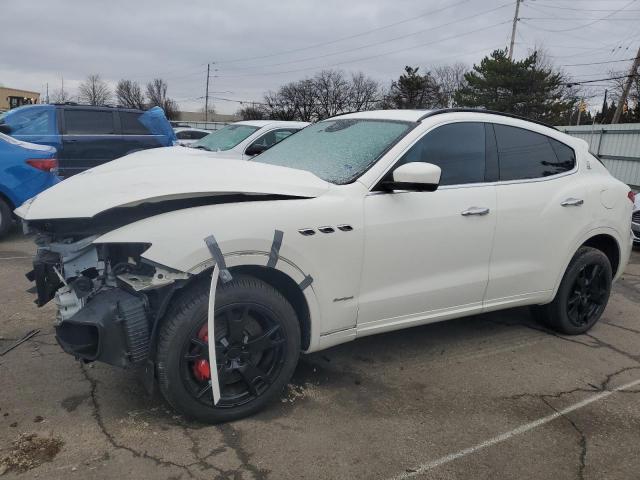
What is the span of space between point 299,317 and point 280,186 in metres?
0.79

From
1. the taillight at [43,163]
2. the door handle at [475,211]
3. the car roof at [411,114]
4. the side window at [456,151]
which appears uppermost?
the car roof at [411,114]

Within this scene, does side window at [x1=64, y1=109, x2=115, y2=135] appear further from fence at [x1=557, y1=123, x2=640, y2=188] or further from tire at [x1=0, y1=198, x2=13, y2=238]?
fence at [x1=557, y1=123, x2=640, y2=188]

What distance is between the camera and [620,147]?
15.5 meters

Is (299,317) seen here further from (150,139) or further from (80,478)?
(150,139)

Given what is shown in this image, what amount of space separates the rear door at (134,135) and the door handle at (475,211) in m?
8.32

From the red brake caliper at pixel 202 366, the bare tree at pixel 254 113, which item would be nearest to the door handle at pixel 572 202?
the red brake caliper at pixel 202 366

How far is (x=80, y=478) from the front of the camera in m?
2.51

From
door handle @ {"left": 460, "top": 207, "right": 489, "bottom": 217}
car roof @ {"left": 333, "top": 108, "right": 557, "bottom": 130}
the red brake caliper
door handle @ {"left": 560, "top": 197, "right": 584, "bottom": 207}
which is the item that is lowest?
the red brake caliper

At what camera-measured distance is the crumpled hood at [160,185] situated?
274 cm

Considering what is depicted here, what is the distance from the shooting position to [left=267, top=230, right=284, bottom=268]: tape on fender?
2906 mm

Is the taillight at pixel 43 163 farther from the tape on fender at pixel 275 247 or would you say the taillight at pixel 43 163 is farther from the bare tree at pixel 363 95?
the bare tree at pixel 363 95

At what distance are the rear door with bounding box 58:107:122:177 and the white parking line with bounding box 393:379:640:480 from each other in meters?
8.80

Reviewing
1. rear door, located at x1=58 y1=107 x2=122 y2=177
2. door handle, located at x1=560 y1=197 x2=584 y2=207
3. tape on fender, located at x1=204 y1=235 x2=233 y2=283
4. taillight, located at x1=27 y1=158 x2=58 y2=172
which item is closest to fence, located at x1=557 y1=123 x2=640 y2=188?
door handle, located at x1=560 y1=197 x2=584 y2=207

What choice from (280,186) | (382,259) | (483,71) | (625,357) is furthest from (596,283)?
(483,71)
